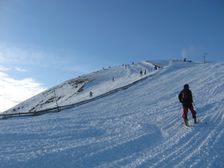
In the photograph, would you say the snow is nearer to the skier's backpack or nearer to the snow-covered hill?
the skier's backpack

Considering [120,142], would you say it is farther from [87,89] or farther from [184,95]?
[87,89]

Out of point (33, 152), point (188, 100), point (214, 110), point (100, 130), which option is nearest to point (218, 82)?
point (214, 110)

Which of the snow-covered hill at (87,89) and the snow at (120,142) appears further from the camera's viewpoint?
the snow-covered hill at (87,89)

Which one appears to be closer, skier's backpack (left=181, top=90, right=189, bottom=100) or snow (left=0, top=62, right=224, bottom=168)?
snow (left=0, top=62, right=224, bottom=168)

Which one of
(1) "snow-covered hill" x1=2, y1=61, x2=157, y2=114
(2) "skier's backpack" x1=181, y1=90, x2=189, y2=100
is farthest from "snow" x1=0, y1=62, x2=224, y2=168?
(1) "snow-covered hill" x1=2, y1=61, x2=157, y2=114

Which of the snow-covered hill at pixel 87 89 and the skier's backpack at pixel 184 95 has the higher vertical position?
the snow-covered hill at pixel 87 89

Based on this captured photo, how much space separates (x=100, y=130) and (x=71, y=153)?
5002 millimetres

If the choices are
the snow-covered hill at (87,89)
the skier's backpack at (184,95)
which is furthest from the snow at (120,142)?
the snow-covered hill at (87,89)

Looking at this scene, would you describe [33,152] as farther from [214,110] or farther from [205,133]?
[214,110]

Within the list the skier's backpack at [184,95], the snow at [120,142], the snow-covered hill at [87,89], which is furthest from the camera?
the snow-covered hill at [87,89]

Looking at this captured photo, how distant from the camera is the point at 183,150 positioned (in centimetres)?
1564

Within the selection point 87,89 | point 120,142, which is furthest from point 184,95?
point 87,89

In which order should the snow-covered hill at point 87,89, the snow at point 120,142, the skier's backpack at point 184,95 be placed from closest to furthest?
the snow at point 120,142 → the skier's backpack at point 184,95 → the snow-covered hill at point 87,89

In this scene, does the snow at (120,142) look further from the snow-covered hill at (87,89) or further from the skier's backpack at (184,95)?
the snow-covered hill at (87,89)
